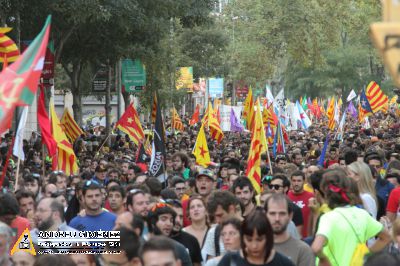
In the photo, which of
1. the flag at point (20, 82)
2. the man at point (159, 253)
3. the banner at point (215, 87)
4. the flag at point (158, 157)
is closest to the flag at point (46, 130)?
the flag at point (158, 157)

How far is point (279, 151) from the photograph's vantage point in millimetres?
25406

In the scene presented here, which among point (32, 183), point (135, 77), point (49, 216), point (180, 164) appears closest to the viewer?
point (49, 216)

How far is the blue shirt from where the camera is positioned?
30.9ft

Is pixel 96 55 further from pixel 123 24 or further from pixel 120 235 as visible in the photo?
pixel 120 235

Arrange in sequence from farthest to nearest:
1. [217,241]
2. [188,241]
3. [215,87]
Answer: [215,87] < [188,241] < [217,241]

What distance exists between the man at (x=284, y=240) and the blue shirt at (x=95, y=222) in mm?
2178

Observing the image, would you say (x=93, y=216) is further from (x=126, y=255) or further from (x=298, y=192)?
(x=126, y=255)

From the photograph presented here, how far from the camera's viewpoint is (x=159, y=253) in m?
6.02

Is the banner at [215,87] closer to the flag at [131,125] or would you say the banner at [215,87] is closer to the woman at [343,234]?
the flag at [131,125]

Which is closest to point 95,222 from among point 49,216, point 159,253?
point 49,216

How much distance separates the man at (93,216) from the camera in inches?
373

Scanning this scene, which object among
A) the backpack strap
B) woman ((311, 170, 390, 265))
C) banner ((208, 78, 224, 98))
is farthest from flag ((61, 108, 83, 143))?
banner ((208, 78, 224, 98))

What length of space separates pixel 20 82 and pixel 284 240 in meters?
2.24

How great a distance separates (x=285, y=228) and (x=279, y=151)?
701 inches
